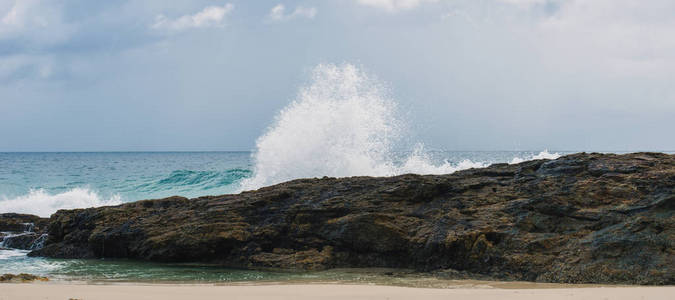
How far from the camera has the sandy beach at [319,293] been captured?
4.68 metres

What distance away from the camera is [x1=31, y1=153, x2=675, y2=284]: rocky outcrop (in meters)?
5.95

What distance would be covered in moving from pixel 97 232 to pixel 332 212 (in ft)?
13.4

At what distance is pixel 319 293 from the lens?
5.18 metres

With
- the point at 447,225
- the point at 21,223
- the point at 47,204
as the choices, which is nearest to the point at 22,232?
the point at 21,223

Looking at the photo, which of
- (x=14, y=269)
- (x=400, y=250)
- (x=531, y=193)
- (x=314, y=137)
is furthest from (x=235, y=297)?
Result: (x=314, y=137)

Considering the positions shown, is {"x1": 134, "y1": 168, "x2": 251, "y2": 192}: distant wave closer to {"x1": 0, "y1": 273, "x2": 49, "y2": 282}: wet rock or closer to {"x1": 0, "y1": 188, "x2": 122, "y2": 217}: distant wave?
{"x1": 0, "y1": 188, "x2": 122, "y2": 217}: distant wave

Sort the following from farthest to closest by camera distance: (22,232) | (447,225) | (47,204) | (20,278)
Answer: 1. (47,204)
2. (22,232)
3. (447,225)
4. (20,278)

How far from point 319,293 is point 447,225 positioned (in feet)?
7.88

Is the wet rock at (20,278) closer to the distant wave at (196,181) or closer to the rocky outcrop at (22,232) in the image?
the rocky outcrop at (22,232)

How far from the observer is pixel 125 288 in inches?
223

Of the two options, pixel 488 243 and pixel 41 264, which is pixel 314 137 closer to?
pixel 41 264

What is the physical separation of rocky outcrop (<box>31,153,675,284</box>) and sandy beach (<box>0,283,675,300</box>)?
3.03 ft

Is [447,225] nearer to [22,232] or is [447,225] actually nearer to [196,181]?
[22,232]

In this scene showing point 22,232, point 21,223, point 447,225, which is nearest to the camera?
point 447,225
